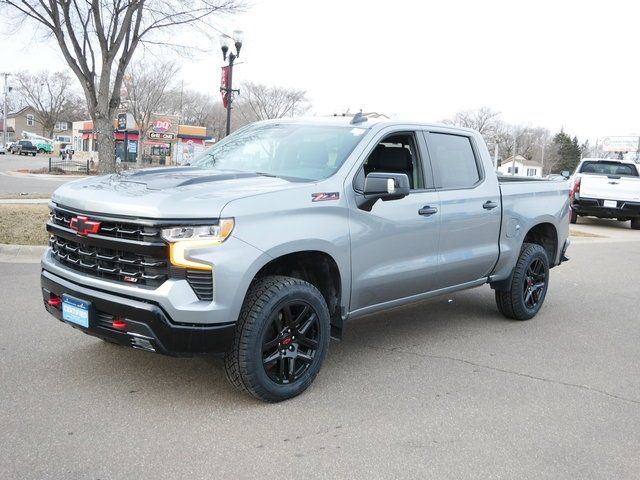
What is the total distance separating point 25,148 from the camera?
70.8 metres

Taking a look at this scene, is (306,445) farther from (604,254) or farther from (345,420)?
(604,254)

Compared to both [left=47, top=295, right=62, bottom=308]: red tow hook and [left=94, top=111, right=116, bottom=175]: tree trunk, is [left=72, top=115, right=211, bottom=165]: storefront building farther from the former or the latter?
[left=47, top=295, right=62, bottom=308]: red tow hook

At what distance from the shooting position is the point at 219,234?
3469 millimetres

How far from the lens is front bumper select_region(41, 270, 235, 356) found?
11.2ft

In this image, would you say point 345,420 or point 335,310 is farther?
point 335,310

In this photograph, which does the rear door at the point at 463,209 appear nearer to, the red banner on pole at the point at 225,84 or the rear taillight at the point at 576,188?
the rear taillight at the point at 576,188

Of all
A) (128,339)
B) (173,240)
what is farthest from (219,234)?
(128,339)

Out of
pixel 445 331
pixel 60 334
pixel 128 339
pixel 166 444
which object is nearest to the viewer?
pixel 166 444

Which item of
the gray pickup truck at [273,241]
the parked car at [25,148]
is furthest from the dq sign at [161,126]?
the gray pickup truck at [273,241]

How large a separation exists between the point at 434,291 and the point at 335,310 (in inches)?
48.8

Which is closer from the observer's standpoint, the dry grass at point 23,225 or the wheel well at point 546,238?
the wheel well at point 546,238

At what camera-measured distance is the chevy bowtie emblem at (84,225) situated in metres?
3.63

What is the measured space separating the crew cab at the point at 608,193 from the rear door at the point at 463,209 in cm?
1207

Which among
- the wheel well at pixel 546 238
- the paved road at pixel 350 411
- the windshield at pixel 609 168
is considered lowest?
the paved road at pixel 350 411
